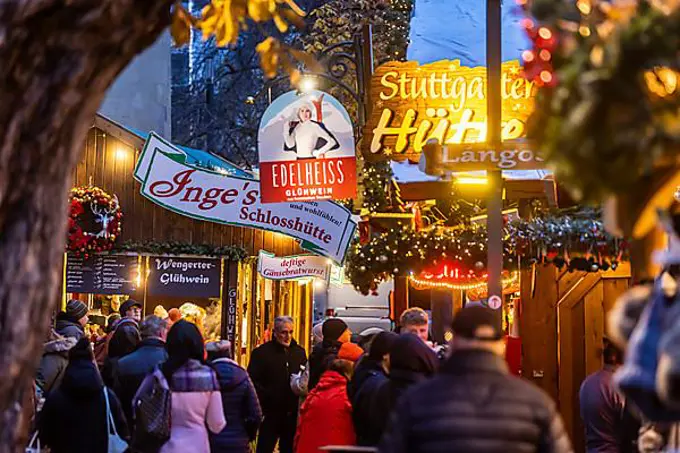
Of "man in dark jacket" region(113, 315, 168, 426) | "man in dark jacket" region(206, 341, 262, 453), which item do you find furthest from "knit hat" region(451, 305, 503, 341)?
"man in dark jacket" region(113, 315, 168, 426)

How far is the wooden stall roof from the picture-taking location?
Result: 766 inches

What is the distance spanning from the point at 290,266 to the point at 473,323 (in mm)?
13818

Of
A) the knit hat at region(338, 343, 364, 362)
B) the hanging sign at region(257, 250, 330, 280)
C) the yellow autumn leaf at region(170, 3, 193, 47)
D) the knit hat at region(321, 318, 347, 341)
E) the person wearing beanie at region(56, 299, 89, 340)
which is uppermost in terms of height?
the yellow autumn leaf at region(170, 3, 193, 47)

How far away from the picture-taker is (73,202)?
18.7m

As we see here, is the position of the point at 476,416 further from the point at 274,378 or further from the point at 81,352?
the point at 274,378

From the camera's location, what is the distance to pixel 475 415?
4816mm

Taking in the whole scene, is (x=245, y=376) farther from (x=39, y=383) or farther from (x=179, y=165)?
(x=179, y=165)

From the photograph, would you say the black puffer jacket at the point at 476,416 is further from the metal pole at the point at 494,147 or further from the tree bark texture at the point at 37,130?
the metal pole at the point at 494,147

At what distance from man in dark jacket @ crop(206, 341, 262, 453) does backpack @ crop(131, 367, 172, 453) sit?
0.81 m

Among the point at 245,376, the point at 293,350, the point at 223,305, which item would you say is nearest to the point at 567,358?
the point at 293,350

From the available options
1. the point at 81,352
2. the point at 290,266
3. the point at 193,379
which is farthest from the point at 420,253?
the point at 290,266

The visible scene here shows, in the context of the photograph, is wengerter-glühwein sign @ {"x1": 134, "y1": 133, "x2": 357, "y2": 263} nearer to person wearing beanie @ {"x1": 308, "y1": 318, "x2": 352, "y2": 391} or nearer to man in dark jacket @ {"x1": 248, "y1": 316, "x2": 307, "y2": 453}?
man in dark jacket @ {"x1": 248, "y1": 316, "x2": 307, "y2": 453}

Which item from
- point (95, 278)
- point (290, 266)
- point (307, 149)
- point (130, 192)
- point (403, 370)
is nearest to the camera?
point (403, 370)

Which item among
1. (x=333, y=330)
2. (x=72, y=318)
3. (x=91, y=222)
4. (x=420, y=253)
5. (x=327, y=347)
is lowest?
(x=327, y=347)
